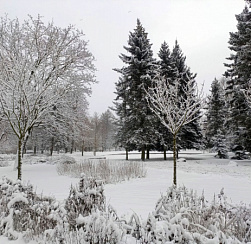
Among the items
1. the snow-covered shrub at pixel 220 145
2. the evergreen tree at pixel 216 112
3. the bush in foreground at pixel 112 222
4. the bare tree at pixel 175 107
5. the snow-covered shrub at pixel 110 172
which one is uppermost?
the evergreen tree at pixel 216 112

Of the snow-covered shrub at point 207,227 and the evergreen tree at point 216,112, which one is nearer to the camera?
the snow-covered shrub at point 207,227

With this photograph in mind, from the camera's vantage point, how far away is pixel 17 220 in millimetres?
3500

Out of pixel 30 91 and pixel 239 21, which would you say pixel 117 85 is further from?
pixel 30 91

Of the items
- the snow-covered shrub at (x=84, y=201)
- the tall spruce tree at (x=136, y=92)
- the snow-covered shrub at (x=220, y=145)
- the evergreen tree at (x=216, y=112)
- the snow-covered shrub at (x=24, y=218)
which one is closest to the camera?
the snow-covered shrub at (x=24, y=218)

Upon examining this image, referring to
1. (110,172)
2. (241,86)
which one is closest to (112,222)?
(110,172)

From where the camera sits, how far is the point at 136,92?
67.9ft

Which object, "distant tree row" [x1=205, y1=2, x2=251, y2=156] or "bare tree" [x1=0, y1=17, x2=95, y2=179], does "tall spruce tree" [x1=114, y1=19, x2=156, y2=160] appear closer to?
"distant tree row" [x1=205, y1=2, x2=251, y2=156]

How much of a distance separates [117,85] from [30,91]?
48.9 feet

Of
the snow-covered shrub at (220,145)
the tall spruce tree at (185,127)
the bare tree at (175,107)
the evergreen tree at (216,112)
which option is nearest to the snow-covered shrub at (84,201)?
the bare tree at (175,107)

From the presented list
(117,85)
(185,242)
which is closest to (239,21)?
(117,85)

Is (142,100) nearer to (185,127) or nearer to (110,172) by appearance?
(185,127)

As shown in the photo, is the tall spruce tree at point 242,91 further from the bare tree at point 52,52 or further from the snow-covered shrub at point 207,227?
the snow-covered shrub at point 207,227

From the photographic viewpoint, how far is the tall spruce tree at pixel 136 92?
1988 cm

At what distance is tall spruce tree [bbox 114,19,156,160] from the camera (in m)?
19.9
